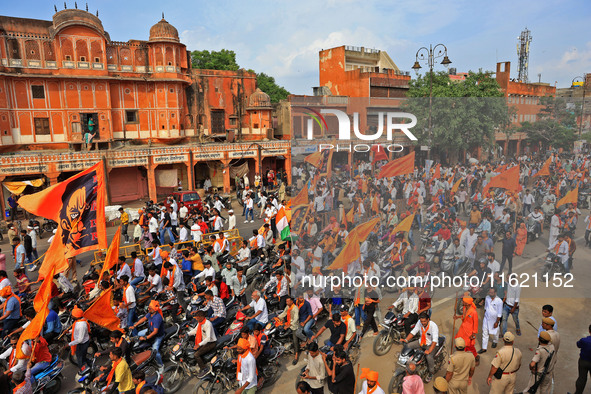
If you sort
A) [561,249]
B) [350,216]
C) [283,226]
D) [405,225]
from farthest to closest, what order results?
[283,226] → [350,216] → [405,225] → [561,249]

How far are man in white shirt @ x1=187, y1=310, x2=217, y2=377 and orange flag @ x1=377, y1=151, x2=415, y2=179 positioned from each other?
→ 537 cm

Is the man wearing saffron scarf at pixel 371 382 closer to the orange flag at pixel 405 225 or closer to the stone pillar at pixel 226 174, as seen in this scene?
the orange flag at pixel 405 225

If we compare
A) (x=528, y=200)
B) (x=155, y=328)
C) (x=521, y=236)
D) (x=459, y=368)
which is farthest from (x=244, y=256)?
(x=528, y=200)

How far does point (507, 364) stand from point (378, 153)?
5.29 meters

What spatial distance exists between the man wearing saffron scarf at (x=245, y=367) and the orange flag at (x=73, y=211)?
184 inches

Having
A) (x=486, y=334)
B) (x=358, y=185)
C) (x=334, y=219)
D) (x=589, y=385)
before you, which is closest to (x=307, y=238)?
(x=334, y=219)

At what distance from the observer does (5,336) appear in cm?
803

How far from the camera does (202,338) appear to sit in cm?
700

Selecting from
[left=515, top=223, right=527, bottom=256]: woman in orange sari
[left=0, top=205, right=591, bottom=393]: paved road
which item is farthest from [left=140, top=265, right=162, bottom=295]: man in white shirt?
[left=515, top=223, right=527, bottom=256]: woman in orange sari

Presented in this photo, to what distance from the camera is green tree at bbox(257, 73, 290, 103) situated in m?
47.4

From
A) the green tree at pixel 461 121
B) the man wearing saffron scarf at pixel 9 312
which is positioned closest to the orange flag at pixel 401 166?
the green tree at pixel 461 121

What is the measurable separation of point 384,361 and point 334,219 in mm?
4346

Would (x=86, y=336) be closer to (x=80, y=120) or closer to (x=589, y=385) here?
(x=589, y=385)

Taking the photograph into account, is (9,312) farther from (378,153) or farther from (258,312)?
(378,153)
